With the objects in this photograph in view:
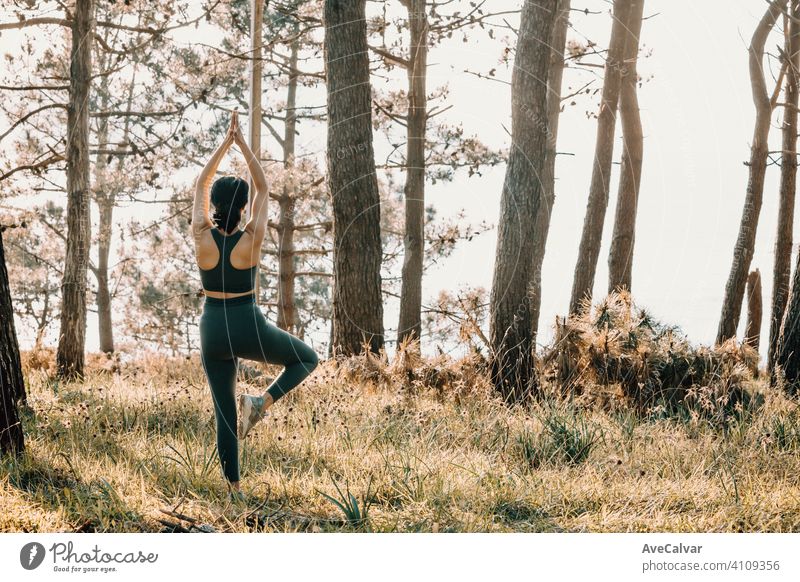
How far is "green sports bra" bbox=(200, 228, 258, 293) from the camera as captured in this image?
12.4 feet

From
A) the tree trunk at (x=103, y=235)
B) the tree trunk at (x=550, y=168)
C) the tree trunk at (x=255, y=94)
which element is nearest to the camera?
the tree trunk at (x=255, y=94)

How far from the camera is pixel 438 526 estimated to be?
377 cm

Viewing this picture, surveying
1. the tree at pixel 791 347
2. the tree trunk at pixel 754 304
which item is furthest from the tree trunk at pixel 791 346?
the tree trunk at pixel 754 304

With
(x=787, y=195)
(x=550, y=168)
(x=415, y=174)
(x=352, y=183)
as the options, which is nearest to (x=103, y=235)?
(x=415, y=174)

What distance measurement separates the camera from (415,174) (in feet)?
34.6

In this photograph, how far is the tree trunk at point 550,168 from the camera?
7.33 meters

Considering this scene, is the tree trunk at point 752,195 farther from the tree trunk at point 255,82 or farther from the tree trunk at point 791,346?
the tree trunk at point 255,82

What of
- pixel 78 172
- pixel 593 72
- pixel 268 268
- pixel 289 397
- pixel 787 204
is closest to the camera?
pixel 289 397

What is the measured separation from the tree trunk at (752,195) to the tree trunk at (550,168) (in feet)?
8.01
